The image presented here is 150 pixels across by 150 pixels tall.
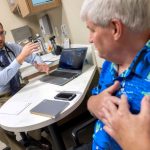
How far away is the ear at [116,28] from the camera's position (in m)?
0.83

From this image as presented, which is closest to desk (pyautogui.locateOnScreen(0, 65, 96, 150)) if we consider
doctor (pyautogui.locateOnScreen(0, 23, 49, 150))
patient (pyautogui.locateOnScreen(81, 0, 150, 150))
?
doctor (pyautogui.locateOnScreen(0, 23, 49, 150))

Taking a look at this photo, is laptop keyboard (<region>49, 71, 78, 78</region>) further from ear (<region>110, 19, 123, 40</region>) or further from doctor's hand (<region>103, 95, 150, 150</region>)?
doctor's hand (<region>103, 95, 150, 150</region>)

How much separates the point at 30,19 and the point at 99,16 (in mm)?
2971

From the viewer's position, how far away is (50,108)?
1415 millimetres

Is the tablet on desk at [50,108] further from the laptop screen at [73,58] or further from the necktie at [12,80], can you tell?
the necktie at [12,80]

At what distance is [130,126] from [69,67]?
1445mm

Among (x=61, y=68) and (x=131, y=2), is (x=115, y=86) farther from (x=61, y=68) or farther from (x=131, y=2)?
(x=61, y=68)

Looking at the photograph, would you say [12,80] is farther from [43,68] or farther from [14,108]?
[14,108]

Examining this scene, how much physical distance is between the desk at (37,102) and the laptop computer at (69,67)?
0.18ft

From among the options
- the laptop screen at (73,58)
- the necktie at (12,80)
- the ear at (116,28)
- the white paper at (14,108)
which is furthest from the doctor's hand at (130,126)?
the necktie at (12,80)

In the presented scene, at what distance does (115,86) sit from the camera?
0.93m

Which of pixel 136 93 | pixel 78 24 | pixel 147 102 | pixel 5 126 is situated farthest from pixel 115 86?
pixel 78 24

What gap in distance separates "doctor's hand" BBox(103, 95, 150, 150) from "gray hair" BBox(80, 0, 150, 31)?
0.28 m

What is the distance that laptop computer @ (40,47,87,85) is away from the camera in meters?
1.92
